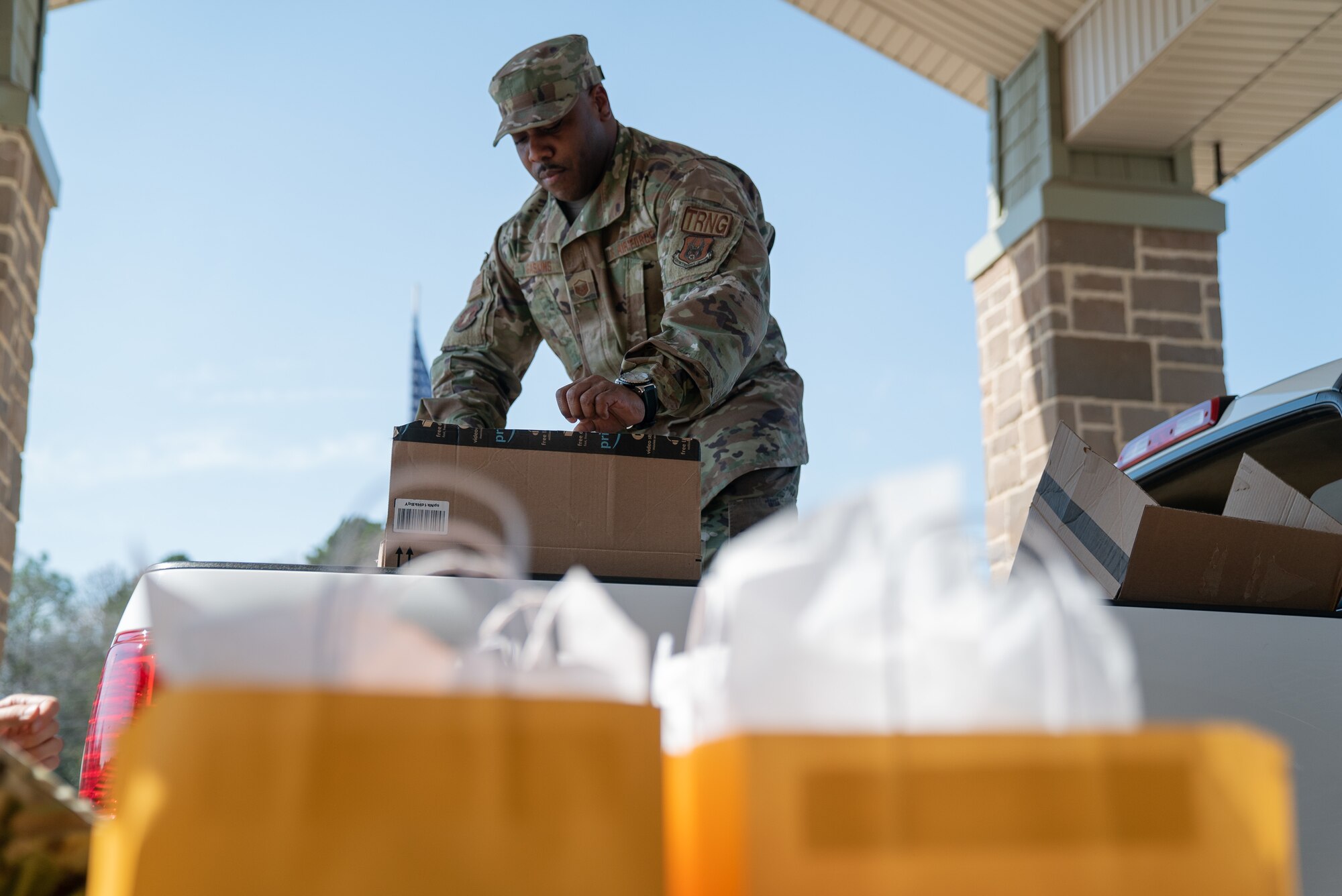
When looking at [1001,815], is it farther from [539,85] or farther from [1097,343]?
[1097,343]

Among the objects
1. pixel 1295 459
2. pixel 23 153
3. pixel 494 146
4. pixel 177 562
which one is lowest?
pixel 177 562

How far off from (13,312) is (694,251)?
4.01 metres

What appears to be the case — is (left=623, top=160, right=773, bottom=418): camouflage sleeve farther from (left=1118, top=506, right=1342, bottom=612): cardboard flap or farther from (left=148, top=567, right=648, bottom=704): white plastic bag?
(left=148, top=567, right=648, bottom=704): white plastic bag

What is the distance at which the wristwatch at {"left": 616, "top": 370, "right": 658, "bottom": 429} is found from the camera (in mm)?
2172

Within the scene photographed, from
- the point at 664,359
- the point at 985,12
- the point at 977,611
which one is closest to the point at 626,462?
the point at 664,359

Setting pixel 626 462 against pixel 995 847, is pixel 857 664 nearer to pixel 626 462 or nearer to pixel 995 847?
pixel 995 847

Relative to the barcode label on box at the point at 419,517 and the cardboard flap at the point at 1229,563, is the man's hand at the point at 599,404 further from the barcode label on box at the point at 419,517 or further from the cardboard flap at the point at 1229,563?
the cardboard flap at the point at 1229,563

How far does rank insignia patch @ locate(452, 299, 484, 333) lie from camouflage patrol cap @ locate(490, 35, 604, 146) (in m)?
0.50

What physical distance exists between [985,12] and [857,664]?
6642mm

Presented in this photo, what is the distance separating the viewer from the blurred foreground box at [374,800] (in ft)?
1.67

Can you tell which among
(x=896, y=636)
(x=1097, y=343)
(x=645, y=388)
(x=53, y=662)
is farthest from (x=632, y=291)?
(x=53, y=662)

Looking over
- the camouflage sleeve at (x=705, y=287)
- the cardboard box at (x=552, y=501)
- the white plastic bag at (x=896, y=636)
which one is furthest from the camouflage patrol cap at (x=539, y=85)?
the white plastic bag at (x=896, y=636)

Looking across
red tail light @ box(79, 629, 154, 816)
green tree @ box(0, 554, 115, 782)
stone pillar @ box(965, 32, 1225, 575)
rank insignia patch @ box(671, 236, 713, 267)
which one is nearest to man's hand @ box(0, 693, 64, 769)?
red tail light @ box(79, 629, 154, 816)

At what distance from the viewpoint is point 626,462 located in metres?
1.78
